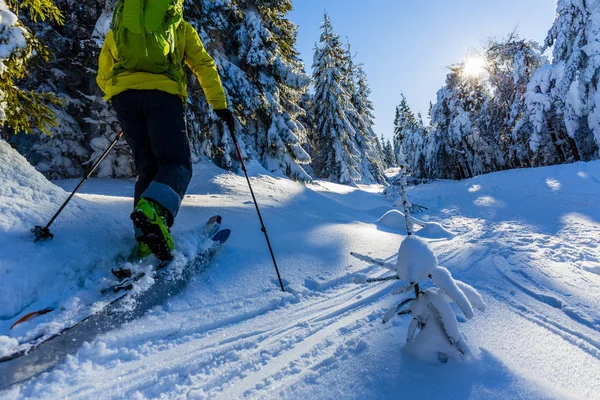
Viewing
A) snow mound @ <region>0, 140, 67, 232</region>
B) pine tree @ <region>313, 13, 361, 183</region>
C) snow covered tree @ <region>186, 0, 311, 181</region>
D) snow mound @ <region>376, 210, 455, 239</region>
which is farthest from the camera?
pine tree @ <region>313, 13, 361, 183</region>

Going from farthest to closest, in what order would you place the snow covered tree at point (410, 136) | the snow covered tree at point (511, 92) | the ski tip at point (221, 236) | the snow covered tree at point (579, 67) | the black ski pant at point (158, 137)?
the snow covered tree at point (410, 136) < the snow covered tree at point (511, 92) < the snow covered tree at point (579, 67) < the ski tip at point (221, 236) < the black ski pant at point (158, 137)

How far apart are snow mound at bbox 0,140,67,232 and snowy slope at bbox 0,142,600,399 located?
0.07ft

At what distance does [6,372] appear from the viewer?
1.43 m

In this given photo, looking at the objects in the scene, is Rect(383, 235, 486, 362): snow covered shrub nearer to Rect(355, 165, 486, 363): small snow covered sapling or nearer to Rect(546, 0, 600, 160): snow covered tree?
Rect(355, 165, 486, 363): small snow covered sapling

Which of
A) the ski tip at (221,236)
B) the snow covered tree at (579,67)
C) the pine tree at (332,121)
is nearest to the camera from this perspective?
the ski tip at (221,236)

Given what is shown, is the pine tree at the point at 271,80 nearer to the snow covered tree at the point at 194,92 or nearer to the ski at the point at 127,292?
the snow covered tree at the point at 194,92

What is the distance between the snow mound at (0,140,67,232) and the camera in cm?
228

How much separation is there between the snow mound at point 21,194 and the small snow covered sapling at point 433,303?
2526 millimetres

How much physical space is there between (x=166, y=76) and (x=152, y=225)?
125cm

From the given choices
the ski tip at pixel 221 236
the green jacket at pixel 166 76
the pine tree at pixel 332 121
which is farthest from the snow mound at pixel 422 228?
the pine tree at pixel 332 121

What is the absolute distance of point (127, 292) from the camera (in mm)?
2111

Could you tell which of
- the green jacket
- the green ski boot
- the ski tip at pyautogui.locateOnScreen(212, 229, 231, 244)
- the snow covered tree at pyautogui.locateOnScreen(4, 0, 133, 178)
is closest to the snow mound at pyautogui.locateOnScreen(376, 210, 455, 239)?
the ski tip at pyautogui.locateOnScreen(212, 229, 231, 244)

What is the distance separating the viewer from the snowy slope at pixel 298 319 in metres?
1.37

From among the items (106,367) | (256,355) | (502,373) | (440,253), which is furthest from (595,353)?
(106,367)
